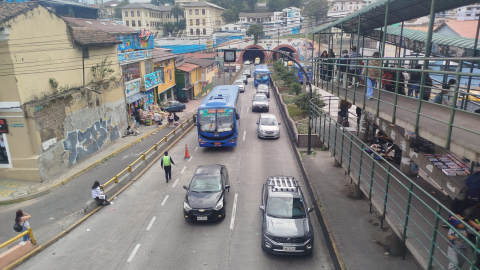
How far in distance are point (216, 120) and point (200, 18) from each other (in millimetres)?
85105

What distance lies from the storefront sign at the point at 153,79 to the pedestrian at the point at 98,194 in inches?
730

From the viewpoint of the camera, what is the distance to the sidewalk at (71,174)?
14484mm

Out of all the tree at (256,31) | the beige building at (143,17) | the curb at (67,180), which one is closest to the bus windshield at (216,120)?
the curb at (67,180)

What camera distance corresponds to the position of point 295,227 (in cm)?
1018

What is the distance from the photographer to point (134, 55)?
29.1 meters

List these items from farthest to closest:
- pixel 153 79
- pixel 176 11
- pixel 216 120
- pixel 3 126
Answer: pixel 176 11 < pixel 153 79 < pixel 216 120 < pixel 3 126

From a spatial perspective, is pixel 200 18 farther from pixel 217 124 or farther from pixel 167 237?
pixel 167 237

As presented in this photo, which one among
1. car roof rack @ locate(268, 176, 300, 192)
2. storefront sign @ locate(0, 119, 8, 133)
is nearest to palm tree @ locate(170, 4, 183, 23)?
storefront sign @ locate(0, 119, 8, 133)

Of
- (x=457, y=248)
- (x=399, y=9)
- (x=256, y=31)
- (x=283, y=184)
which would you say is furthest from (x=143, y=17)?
(x=457, y=248)

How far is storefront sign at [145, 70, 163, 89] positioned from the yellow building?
9.05 m

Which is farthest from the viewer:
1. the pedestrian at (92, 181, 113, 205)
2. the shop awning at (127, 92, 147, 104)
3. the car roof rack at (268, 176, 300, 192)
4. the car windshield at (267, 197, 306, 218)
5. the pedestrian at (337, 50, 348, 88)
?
the shop awning at (127, 92, 147, 104)

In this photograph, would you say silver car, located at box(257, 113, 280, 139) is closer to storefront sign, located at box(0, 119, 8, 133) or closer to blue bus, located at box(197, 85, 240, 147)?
blue bus, located at box(197, 85, 240, 147)

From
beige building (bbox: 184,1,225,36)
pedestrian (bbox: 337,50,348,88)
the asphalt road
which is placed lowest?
the asphalt road

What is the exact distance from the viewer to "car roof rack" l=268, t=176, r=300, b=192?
12.0 meters
